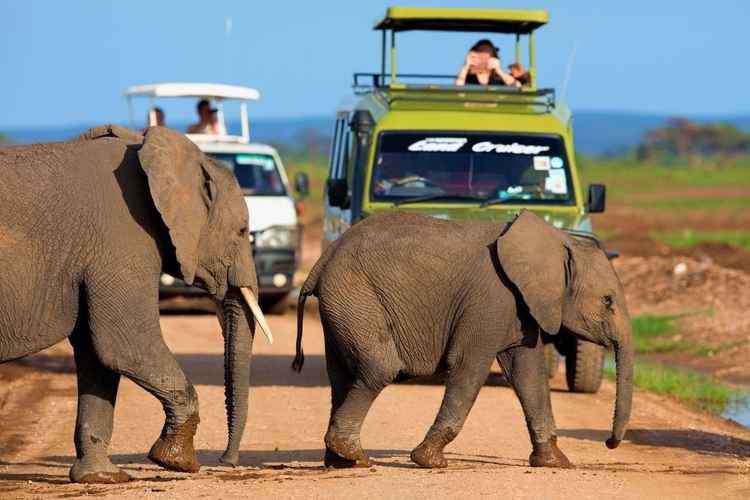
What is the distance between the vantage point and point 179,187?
8258 mm

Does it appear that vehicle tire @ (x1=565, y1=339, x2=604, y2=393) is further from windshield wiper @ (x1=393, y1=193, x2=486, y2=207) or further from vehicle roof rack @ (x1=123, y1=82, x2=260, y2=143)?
vehicle roof rack @ (x1=123, y1=82, x2=260, y2=143)

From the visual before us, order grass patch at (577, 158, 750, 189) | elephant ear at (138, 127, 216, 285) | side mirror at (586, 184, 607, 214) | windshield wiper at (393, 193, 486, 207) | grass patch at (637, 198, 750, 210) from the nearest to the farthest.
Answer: elephant ear at (138, 127, 216, 285), windshield wiper at (393, 193, 486, 207), side mirror at (586, 184, 607, 214), grass patch at (637, 198, 750, 210), grass patch at (577, 158, 750, 189)

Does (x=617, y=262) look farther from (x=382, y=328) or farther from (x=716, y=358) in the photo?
(x=382, y=328)

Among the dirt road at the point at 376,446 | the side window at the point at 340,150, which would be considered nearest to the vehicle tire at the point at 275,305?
the side window at the point at 340,150

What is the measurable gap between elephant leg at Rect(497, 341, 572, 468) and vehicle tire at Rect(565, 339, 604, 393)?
11.9 ft

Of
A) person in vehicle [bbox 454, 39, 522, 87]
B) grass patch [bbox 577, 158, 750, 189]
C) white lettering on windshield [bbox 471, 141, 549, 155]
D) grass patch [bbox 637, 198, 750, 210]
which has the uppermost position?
person in vehicle [bbox 454, 39, 522, 87]

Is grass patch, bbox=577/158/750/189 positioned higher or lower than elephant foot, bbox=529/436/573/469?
lower

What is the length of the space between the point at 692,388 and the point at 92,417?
7279mm

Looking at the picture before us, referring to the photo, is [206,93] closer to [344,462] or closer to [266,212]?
[266,212]

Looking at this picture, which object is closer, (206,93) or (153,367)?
(153,367)

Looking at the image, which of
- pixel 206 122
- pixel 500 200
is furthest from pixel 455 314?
pixel 206 122

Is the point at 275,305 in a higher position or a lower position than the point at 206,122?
lower

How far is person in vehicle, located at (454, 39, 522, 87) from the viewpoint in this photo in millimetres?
14465

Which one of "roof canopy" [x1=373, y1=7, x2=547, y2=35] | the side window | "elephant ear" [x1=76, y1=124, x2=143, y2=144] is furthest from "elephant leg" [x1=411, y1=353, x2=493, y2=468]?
"roof canopy" [x1=373, y1=7, x2=547, y2=35]
